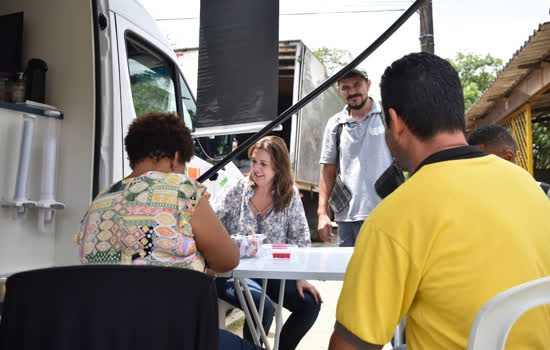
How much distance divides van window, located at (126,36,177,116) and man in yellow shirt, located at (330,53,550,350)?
265cm

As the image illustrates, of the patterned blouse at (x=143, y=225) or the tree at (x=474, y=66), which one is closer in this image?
the patterned blouse at (x=143, y=225)

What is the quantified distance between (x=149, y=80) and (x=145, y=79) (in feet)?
0.20

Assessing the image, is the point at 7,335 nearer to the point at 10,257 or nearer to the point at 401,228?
the point at 401,228

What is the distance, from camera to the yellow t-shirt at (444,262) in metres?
0.96

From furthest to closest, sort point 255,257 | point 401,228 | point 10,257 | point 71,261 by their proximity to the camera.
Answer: point 71,261
point 10,257
point 255,257
point 401,228

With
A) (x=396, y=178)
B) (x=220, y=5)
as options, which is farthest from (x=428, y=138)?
(x=396, y=178)

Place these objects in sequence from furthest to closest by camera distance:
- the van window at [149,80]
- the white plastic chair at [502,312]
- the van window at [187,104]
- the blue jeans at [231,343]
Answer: the van window at [187,104], the van window at [149,80], the blue jeans at [231,343], the white plastic chair at [502,312]

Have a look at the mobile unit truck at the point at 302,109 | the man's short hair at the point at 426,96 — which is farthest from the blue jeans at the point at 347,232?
the mobile unit truck at the point at 302,109

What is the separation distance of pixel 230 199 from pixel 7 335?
2.15m

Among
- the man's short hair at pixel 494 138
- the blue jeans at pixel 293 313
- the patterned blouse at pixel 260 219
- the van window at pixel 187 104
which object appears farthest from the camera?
the van window at pixel 187 104

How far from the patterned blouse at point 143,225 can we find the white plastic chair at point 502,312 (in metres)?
1.08

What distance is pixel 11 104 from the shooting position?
2549 mm

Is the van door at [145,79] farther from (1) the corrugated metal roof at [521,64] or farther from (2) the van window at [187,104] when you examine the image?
(1) the corrugated metal roof at [521,64]

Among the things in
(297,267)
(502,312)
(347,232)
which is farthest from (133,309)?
(347,232)
